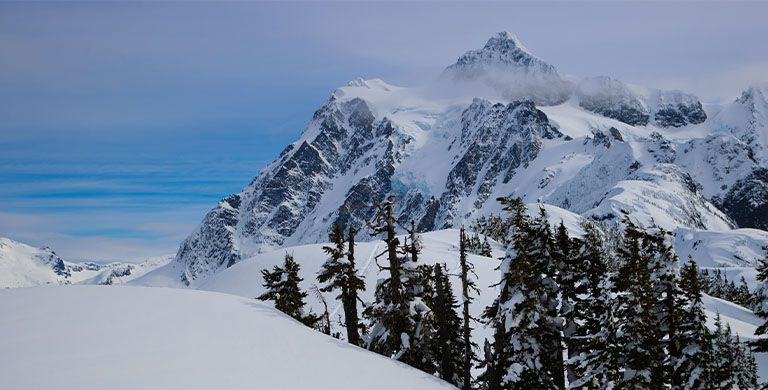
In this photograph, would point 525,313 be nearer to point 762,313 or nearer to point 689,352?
point 689,352

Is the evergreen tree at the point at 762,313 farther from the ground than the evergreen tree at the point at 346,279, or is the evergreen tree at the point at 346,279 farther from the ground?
the evergreen tree at the point at 346,279

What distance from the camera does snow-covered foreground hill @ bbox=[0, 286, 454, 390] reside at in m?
11.4

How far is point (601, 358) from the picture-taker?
58.6 feet

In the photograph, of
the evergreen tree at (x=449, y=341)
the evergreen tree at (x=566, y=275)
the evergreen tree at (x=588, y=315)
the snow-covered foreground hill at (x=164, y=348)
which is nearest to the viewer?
the snow-covered foreground hill at (x=164, y=348)

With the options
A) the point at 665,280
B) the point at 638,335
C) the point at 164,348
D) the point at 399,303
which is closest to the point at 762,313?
the point at 665,280

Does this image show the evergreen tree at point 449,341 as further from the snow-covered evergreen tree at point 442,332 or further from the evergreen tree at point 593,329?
the evergreen tree at point 593,329

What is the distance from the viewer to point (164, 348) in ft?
43.2

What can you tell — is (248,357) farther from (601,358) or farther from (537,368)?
(601,358)

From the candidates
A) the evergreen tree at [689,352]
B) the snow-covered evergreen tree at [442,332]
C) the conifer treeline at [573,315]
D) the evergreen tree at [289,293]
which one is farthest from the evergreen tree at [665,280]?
the evergreen tree at [289,293]

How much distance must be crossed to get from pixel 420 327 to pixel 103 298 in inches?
518

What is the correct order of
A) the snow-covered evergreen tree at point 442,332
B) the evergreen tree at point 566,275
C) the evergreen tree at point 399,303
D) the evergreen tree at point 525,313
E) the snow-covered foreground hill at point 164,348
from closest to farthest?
the snow-covered foreground hill at point 164,348
the evergreen tree at point 525,313
the evergreen tree at point 566,275
the snow-covered evergreen tree at point 442,332
the evergreen tree at point 399,303

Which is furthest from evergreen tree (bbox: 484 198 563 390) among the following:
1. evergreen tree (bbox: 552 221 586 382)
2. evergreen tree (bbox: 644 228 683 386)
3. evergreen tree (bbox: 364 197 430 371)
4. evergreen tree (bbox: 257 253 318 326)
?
evergreen tree (bbox: 257 253 318 326)

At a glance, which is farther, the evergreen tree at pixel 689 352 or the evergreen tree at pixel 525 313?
the evergreen tree at pixel 689 352

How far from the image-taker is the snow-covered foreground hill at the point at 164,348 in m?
11.4
